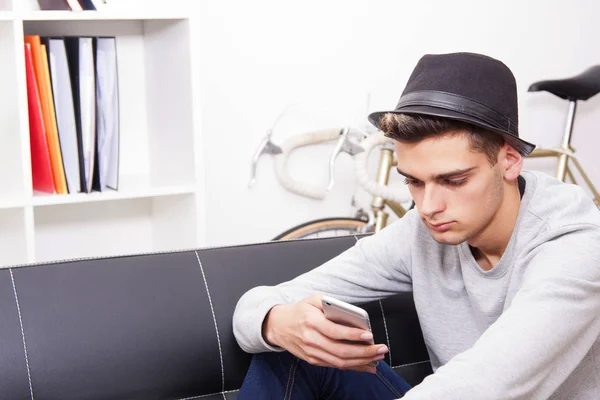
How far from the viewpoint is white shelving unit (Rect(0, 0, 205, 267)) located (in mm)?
2281

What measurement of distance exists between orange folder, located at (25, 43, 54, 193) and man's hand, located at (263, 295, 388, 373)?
3.40 ft

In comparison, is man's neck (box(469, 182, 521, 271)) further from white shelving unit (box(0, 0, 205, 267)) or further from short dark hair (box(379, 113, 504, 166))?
white shelving unit (box(0, 0, 205, 267))

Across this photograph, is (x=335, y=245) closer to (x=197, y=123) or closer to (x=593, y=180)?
(x=197, y=123)

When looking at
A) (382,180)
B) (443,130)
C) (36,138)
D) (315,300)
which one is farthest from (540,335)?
(382,180)

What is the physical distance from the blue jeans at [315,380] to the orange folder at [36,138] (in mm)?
1026

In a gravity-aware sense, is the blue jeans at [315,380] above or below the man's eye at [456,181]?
below

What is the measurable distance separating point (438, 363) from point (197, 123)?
1070 millimetres

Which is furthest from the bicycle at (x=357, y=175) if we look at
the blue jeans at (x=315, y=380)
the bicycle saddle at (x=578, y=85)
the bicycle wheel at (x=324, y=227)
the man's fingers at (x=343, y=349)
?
the man's fingers at (x=343, y=349)

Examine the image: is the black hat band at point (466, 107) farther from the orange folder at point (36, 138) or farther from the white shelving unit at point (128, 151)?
the orange folder at point (36, 138)

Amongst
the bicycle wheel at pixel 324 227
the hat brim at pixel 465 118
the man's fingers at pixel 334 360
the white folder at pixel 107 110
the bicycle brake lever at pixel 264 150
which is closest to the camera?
the hat brim at pixel 465 118

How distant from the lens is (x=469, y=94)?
1440mm

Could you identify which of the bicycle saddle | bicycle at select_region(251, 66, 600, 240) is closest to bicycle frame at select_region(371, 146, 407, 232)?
bicycle at select_region(251, 66, 600, 240)

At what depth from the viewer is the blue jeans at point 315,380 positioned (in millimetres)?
1642

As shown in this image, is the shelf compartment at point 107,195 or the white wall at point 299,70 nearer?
the shelf compartment at point 107,195
